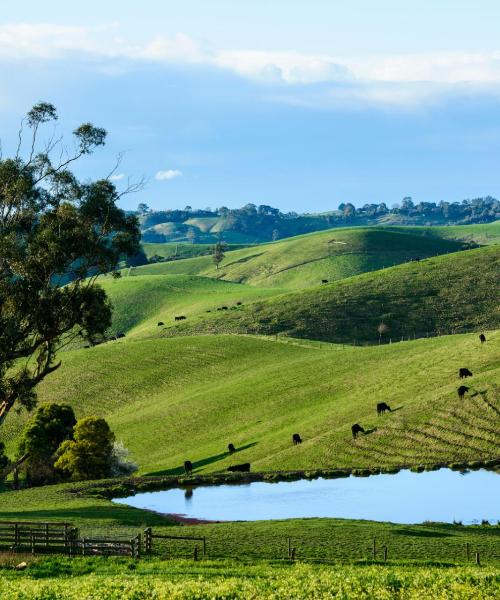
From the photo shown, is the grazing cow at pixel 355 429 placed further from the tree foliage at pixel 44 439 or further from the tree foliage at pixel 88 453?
the tree foliage at pixel 44 439

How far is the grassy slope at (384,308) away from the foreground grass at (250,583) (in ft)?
364

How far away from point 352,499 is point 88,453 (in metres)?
27.8

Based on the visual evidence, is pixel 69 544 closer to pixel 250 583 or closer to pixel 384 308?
pixel 250 583

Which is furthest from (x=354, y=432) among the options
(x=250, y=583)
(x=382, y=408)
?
(x=250, y=583)

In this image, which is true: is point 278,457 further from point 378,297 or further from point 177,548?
point 378,297

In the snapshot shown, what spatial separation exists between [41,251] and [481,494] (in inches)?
1420

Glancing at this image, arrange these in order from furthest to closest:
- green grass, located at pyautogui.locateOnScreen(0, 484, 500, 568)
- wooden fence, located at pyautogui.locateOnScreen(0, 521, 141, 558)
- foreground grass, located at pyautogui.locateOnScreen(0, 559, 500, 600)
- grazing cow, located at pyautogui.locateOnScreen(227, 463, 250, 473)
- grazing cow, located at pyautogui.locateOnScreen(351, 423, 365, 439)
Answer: grazing cow, located at pyautogui.locateOnScreen(351, 423, 365, 439)
grazing cow, located at pyautogui.locateOnScreen(227, 463, 250, 473)
green grass, located at pyautogui.locateOnScreen(0, 484, 500, 568)
wooden fence, located at pyautogui.locateOnScreen(0, 521, 141, 558)
foreground grass, located at pyautogui.locateOnScreen(0, 559, 500, 600)

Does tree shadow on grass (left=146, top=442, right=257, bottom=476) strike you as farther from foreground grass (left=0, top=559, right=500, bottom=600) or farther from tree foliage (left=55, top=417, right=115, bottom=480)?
foreground grass (left=0, top=559, right=500, bottom=600)

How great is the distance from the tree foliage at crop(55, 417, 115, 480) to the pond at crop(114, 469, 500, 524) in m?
10.8

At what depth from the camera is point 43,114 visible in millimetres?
73500

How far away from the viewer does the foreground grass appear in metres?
32.1

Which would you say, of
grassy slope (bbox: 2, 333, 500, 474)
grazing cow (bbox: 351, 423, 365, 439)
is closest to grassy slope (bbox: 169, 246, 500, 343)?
grassy slope (bbox: 2, 333, 500, 474)

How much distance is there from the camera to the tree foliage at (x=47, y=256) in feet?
204

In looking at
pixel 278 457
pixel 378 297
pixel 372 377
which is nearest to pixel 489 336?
pixel 372 377
